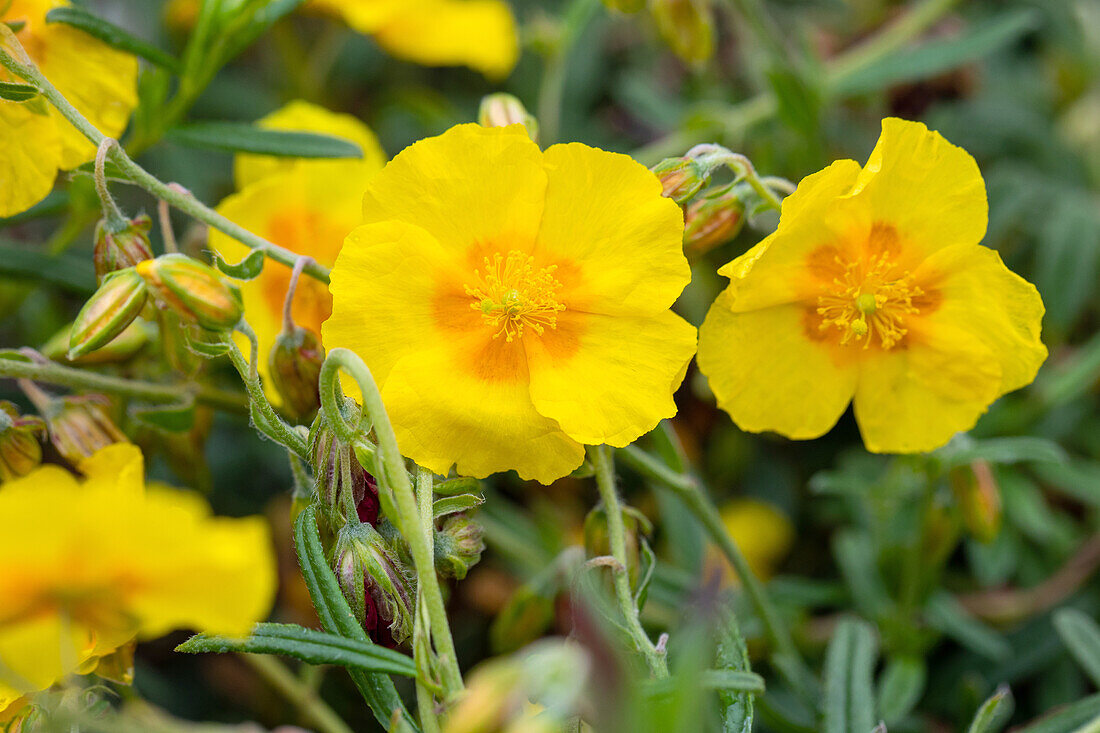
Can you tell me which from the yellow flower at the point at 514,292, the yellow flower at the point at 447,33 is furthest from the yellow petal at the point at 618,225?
the yellow flower at the point at 447,33

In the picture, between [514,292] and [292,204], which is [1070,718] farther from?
[292,204]

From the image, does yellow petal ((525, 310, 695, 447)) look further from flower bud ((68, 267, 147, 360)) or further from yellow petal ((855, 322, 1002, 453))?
flower bud ((68, 267, 147, 360))

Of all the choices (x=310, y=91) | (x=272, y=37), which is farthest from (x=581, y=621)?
(x=272, y=37)

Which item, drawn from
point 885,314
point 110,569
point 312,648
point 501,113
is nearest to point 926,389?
point 885,314

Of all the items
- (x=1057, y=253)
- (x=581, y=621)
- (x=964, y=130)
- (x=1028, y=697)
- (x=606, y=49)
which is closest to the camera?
(x=581, y=621)

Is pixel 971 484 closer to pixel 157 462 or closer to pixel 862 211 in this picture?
pixel 862 211

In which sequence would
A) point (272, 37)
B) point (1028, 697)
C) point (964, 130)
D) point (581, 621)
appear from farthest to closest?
point (272, 37) → point (964, 130) → point (1028, 697) → point (581, 621)

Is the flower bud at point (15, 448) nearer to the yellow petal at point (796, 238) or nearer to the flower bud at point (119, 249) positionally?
the flower bud at point (119, 249)
